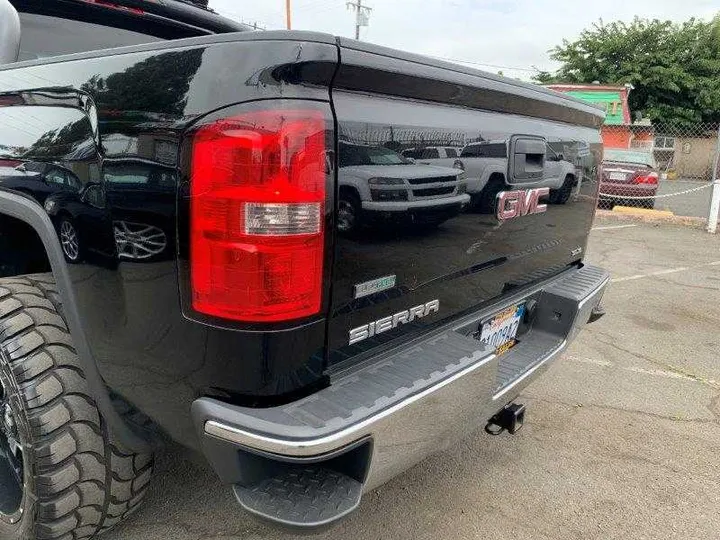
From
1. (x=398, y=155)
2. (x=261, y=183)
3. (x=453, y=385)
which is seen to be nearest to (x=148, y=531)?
(x=453, y=385)

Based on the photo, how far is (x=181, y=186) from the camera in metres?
1.34

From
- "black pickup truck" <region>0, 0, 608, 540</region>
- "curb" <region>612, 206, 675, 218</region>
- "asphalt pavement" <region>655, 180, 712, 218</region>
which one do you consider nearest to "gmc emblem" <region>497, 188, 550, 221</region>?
"black pickup truck" <region>0, 0, 608, 540</region>

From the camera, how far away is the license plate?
7.55 feet

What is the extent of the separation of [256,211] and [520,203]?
1227mm

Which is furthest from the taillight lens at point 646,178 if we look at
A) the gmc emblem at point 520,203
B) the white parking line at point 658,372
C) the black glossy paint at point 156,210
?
the black glossy paint at point 156,210

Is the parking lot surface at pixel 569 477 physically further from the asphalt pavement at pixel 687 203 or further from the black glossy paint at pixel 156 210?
the asphalt pavement at pixel 687 203

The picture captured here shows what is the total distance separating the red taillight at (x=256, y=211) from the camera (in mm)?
1311

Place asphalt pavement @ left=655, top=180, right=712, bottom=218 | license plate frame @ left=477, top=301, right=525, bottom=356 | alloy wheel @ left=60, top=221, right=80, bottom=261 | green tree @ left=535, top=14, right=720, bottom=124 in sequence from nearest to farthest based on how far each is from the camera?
alloy wheel @ left=60, top=221, right=80, bottom=261 → license plate frame @ left=477, top=301, right=525, bottom=356 → asphalt pavement @ left=655, top=180, right=712, bottom=218 → green tree @ left=535, top=14, right=720, bottom=124

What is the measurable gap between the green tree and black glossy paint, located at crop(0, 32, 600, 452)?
32.2m

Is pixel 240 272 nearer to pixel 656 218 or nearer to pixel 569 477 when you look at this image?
pixel 569 477

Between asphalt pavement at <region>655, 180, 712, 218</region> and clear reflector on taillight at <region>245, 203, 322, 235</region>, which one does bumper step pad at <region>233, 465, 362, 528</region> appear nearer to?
clear reflector on taillight at <region>245, 203, 322, 235</region>

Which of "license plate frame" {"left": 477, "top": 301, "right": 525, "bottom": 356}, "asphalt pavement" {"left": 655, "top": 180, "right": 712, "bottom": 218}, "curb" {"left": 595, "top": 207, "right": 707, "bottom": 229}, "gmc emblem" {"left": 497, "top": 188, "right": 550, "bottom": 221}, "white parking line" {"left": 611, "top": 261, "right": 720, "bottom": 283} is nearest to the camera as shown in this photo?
"gmc emblem" {"left": 497, "top": 188, "right": 550, "bottom": 221}

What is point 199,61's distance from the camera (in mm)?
1356

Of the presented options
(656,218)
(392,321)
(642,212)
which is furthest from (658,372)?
(642,212)
